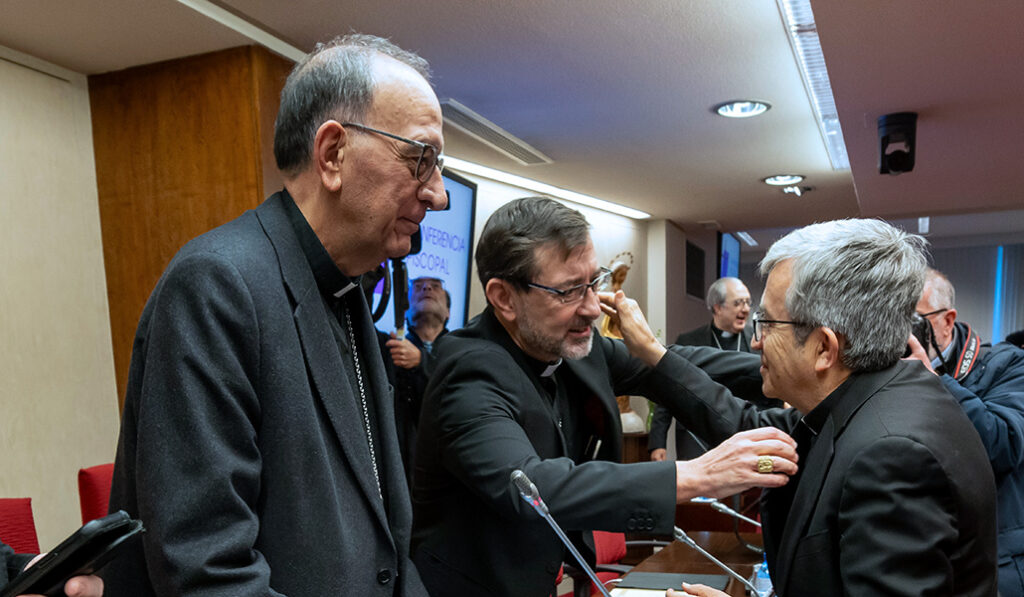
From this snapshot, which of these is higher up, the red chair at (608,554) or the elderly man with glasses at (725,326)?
the elderly man with glasses at (725,326)

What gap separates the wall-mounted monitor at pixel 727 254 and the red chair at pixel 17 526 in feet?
27.8

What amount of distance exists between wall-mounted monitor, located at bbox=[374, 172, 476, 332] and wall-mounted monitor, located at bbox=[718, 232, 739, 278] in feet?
18.0

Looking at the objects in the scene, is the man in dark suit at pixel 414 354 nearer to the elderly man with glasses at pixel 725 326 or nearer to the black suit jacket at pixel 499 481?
the black suit jacket at pixel 499 481

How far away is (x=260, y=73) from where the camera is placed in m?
3.00

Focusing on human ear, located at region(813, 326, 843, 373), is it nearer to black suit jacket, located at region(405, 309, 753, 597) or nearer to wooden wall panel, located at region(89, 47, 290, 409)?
black suit jacket, located at region(405, 309, 753, 597)

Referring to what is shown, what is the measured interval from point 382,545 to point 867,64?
9.02 feet

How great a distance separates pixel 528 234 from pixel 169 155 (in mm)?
2012

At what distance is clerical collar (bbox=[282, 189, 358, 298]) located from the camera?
1.10 m

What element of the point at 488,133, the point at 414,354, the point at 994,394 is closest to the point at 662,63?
the point at 488,133

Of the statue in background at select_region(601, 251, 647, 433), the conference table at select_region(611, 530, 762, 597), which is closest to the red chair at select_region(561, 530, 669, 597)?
the conference table at select_region(611, 530, 762, 597)

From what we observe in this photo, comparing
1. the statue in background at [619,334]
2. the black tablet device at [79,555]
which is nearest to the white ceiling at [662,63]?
the statue in background at [619,334]

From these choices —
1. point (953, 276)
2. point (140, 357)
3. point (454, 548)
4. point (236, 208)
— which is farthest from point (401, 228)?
point (953, 276)

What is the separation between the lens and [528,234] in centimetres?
174

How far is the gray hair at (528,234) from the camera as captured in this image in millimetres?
1739
